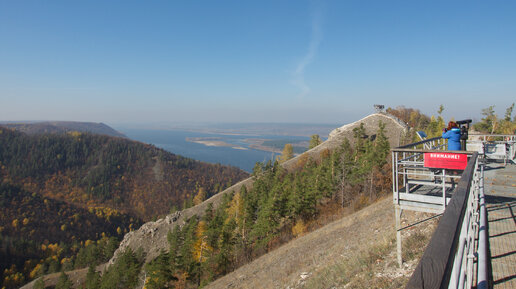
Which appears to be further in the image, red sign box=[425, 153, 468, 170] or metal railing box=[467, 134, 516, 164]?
metal railing box=[467, 134, 516, 164]

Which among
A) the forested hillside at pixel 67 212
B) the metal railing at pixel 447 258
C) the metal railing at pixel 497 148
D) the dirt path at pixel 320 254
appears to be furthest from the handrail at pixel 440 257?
the forested hillside at pixel 67 212

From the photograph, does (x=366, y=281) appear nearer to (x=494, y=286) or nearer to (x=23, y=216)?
(x=494, y=286)

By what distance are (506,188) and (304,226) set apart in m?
25.2

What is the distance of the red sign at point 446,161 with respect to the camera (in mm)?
6156

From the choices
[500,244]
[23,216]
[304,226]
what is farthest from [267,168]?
[23,216]

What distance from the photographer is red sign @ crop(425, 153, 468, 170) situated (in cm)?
616

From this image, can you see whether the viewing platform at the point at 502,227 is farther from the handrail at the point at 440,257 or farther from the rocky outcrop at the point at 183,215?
the rocky outcrop at the point at 183,215

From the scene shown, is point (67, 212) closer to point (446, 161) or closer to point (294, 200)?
point (294, 200)

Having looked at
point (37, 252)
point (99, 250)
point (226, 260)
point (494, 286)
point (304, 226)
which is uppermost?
point (494, 286)

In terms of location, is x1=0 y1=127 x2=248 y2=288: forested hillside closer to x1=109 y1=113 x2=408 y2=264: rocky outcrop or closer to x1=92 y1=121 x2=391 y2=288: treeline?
x1=109 y1=113 x2=408 y2=264: rocky outcrop

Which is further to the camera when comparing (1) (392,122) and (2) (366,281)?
(1) (392,122)

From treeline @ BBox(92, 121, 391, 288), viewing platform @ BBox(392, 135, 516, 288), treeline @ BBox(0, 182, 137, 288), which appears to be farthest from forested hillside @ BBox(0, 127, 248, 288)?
viewing platform @ BBox(392, 135, 516, 288)

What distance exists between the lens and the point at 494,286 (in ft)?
11.9

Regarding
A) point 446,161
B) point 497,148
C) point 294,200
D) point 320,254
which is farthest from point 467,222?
point 294,200
